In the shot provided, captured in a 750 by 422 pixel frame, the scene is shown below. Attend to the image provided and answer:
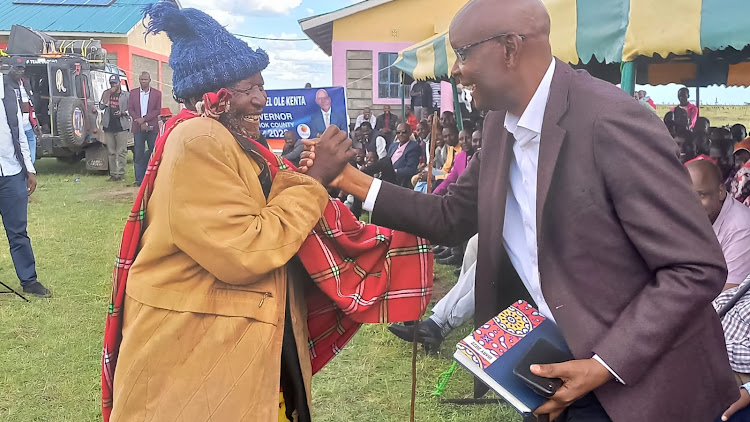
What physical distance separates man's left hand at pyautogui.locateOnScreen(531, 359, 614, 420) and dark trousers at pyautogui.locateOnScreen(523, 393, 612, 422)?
0.11 meters

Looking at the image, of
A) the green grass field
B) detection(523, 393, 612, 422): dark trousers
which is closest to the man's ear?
detection(523, 393, 612, 422): dark trousers

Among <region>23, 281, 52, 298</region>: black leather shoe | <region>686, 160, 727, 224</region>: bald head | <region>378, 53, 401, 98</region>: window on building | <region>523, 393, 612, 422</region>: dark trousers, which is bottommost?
<region>23, 281, 52, 298</region>: black leather shoe

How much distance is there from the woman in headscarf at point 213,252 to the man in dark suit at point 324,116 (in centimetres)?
518

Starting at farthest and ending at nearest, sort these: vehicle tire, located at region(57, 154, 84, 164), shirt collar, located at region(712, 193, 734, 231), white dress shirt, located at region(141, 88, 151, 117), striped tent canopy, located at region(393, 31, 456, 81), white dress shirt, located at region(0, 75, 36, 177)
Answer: vehicle tire, located at region(57, 154, 84, 164) → white dress shirt, located at region(141, 88, 151, 117) → striped tent canopy, located at region(393, 31, 456, 81) → white dress shirt, located at region(0, 75, 36, 177) → shirt collar, located at region(712, 193, 734, 231)

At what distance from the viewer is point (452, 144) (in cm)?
852

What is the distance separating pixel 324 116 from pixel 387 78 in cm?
1013

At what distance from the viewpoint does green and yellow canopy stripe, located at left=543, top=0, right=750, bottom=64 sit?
141 inches

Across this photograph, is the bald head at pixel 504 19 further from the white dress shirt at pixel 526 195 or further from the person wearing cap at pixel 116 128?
the person wearing cap at pixel 116 128

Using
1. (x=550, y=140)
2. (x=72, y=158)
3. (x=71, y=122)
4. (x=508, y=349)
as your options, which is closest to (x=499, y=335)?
(x=508, y=349)

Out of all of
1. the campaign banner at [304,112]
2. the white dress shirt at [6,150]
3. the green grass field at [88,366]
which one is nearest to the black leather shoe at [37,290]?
the green grass field at [88,366]

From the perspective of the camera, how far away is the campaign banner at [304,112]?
7.25 meters

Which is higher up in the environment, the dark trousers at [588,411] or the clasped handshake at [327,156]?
the clasped handshake at [327,156]

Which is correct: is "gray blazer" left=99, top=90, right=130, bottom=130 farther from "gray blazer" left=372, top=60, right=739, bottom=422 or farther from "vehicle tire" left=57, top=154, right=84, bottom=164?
"gray blazer" left=372, top=60, right=739, bottom=422

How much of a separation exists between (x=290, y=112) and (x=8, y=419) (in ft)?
15.4
